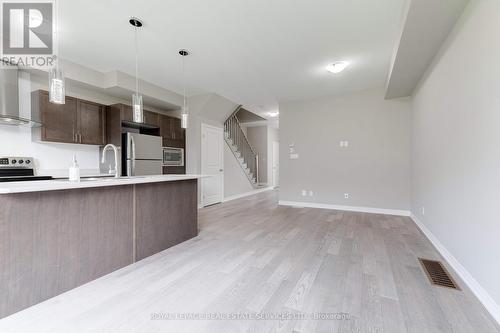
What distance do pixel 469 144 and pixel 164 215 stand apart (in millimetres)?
3372

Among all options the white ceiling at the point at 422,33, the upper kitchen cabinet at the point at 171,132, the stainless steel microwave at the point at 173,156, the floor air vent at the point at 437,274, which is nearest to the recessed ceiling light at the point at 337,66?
the white ceiling at the point at 422,33

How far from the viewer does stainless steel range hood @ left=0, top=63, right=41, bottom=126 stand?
117 inches

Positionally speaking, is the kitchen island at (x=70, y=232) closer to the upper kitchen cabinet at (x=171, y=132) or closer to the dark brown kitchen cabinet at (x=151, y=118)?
the dark brown kitchen cabinet at (x=151, y=118)

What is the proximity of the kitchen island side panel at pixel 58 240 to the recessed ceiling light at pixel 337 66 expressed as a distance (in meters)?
3.65

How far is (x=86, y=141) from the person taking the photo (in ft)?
12.7

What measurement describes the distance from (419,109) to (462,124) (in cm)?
195

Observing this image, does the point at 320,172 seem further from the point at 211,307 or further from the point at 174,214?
the point at 211,307

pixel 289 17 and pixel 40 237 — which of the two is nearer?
pixel 40 237

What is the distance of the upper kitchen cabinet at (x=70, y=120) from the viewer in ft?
11.0

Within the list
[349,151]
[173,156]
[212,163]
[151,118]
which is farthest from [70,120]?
[349,151]

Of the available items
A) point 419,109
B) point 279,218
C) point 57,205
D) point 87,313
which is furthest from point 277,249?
point 419,109

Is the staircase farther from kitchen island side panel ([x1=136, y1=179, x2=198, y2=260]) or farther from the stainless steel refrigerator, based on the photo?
kitchen island side panel ([x1=136, y1=179, x2=198, y2=260])

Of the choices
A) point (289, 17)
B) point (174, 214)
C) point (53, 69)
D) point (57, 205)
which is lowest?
point (174, 214)

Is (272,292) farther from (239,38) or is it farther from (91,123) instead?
(91,123)
